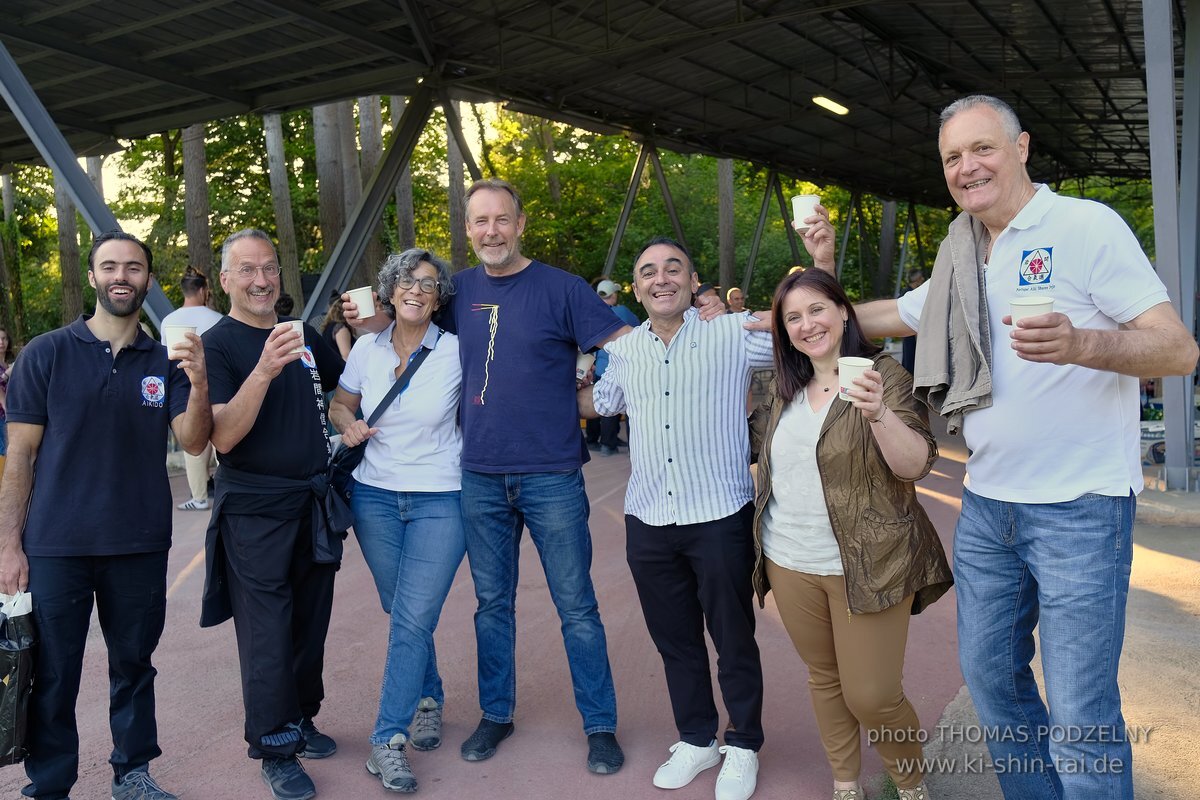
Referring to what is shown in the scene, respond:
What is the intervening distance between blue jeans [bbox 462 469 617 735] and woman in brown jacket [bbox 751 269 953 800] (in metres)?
0.85

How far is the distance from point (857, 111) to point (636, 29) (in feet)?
26.7

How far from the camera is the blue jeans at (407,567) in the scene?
3.65m

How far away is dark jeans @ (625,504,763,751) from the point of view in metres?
3.35

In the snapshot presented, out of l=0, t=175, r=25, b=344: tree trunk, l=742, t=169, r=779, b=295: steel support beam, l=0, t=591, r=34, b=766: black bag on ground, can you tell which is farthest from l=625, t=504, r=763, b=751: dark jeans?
l=0, t=175, r=25, b=344: tree trunk

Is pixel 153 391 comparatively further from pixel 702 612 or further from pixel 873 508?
pixel 873 508

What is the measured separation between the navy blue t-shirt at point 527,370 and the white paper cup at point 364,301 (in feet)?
1.32

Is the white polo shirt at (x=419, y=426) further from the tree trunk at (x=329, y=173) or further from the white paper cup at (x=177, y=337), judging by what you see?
the tree trunk at (x=329, y=173)

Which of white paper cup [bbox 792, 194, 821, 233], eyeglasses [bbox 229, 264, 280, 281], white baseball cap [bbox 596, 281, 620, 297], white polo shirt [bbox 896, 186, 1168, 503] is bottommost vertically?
white polo shirt [bbox 896, 186, 1168, 503]

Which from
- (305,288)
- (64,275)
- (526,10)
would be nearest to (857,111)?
(526,10)

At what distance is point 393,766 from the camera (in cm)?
356

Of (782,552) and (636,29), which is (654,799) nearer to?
(782,552)

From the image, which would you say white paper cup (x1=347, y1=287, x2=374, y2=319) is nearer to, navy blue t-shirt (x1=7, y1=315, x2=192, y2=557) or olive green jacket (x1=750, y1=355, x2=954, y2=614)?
navy blue t-shirt (x1=7, y1=315, x2=192, y2=557)

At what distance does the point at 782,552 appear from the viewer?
313cm

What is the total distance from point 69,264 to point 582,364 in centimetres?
2419
